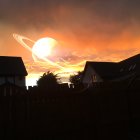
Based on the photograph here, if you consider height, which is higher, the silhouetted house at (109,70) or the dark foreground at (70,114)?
the silhouetted house at (109,70)

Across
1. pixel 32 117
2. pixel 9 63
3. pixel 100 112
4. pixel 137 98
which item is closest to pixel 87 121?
pixel 100 112

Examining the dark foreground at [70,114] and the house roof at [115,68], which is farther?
the house roof at [115,68]

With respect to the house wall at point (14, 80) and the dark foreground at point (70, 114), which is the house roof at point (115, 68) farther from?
the dark foreground at point (70, 114)

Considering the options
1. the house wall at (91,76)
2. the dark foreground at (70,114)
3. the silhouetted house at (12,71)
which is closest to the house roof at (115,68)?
the house wall at (91,76)

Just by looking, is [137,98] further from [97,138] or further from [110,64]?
[110,64]

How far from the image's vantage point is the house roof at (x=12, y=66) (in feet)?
127

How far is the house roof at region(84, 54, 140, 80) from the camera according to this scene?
4620 cm

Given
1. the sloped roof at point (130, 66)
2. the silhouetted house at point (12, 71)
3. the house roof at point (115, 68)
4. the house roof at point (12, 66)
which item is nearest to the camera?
the silhouetted house at point (12, 71)

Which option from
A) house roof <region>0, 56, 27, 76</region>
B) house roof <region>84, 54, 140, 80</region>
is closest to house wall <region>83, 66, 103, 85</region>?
house roof <region>84, 54, 140, 80</region>

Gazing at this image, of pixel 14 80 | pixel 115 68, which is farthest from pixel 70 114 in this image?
pixel 115 68

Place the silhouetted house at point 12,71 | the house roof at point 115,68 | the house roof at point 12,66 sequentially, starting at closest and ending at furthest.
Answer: the silhouetted house at point 12,71 < the house roof at point 12,66 < the house roof at point 115,68

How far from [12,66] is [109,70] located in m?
20.1

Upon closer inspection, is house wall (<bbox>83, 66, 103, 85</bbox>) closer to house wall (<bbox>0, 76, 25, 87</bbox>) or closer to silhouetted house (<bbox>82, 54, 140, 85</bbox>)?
silhouetted house (<bbox>82, 54, 140, 85</bbox>)

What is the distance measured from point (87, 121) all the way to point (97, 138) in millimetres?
685
